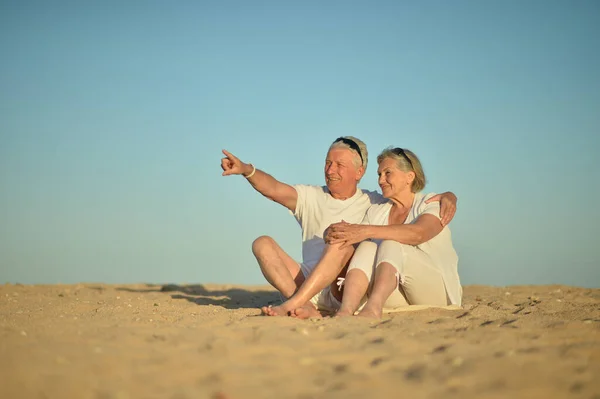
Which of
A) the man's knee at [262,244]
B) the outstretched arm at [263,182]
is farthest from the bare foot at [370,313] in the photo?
the outstretched arm at [263,182]

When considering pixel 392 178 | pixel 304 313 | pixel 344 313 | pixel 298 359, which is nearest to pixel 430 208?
pixel 392 178

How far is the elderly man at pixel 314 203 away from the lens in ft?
20.4

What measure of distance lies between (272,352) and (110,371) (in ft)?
3.08

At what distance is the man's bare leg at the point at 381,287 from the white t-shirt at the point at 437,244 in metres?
0.61

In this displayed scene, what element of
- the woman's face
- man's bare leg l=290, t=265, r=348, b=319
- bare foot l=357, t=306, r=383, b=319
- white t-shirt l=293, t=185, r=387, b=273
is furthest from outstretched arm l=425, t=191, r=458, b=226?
bare foot l=357, t=306, r=383, b=319

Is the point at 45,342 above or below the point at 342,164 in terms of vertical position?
below

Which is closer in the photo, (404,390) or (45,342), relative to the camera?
(404,390)

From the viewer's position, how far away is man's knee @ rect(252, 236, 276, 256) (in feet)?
20.4

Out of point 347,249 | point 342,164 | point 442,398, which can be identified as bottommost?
point 442,398

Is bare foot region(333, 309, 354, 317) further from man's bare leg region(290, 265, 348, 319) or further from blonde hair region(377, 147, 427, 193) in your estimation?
blonde hair region(377, 147, 427, 193)

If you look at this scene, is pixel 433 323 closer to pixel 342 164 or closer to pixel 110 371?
pixel 342 164

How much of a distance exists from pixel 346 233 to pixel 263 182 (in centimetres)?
136

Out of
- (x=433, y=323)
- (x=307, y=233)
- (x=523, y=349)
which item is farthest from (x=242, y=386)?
(x=307, y=233)

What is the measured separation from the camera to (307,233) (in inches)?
263
